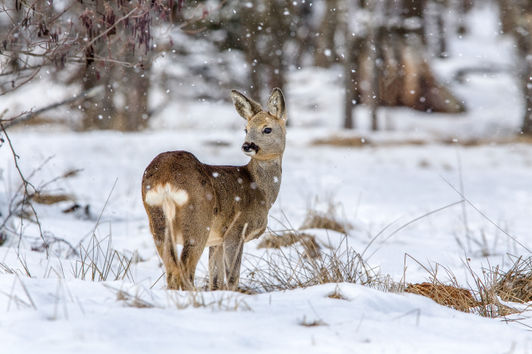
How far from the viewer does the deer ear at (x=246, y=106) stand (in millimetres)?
4207

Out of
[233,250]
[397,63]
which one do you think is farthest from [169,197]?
[397,63]

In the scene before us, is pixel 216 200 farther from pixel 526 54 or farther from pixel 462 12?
pixel 462 12

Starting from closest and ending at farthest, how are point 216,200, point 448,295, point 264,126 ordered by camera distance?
point 216,200 < point 448,295 < point 264,126

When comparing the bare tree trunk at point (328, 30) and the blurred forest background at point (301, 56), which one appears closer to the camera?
the blurred forest background at point (301, 56)

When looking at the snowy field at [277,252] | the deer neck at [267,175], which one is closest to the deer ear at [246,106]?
the deer neck at [267,175]

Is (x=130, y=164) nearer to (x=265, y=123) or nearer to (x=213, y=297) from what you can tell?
(x=265, y=123)

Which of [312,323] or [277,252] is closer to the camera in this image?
[312,323]

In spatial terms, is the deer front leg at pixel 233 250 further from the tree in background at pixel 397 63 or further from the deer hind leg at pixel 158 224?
the tree in background at pixel 397 63

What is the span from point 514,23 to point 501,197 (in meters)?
13.2

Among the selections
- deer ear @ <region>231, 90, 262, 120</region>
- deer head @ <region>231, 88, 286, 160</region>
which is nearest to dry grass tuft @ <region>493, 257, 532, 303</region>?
deer head @ <region>231, 88, 286, 160</region>

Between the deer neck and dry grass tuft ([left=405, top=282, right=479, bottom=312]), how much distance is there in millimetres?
1009

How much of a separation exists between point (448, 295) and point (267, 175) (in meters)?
1.29

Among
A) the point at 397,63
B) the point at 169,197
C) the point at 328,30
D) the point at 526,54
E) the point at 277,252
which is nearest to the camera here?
the point at 169,197

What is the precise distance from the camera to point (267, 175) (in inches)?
164
